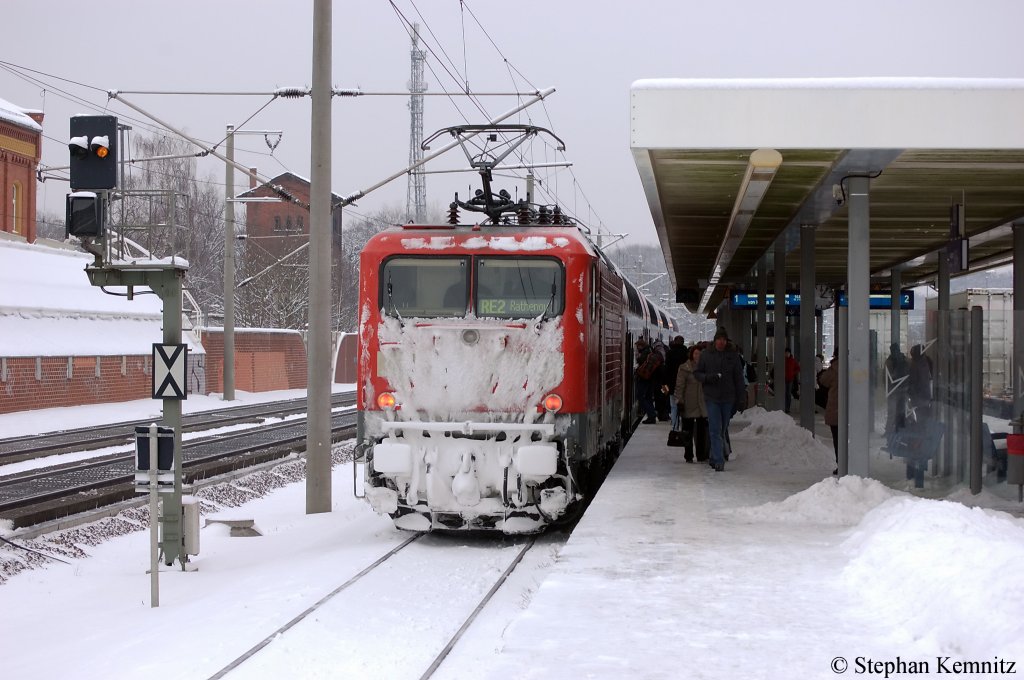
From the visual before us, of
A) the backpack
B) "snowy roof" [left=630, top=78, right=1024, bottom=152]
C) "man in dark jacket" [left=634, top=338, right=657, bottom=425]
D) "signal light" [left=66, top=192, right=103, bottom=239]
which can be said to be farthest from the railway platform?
"man in dark jacket" [left=634, top=338, right=657, bottom=425]

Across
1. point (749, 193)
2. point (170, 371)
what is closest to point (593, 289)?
point (749, 193)

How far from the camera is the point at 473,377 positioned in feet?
36.6

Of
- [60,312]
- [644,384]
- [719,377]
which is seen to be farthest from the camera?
[60,312]

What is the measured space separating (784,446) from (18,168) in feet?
130

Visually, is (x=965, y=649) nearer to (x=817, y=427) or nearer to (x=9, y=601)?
(x=9, y=601)

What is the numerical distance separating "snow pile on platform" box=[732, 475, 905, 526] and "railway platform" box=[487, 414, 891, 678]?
43mm

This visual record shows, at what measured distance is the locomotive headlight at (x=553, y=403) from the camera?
1105cm

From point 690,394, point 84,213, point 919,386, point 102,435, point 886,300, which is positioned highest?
point 84,213

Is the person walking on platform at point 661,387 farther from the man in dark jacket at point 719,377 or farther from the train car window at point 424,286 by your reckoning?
the train car window at point 424,286

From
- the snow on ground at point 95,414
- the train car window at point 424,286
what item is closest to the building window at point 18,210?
the snow on ground at point 95,414

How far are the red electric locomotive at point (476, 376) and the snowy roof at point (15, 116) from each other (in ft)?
130

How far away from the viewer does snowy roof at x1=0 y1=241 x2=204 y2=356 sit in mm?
32000

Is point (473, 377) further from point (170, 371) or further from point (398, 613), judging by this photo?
point (398, 613)

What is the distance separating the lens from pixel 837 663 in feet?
19.5
